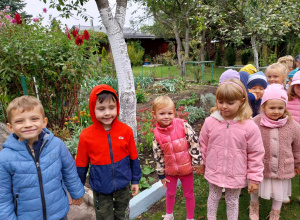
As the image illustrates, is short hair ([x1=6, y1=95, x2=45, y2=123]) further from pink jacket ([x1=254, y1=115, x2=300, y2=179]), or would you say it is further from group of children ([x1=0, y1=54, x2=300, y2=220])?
pink jacket ([x1=254, y1=115, x2=300, y2=179])

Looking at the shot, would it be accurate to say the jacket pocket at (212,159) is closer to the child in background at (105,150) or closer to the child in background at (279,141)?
the child in background at (279,141)

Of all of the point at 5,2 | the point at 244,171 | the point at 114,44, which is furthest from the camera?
the point at 5,2

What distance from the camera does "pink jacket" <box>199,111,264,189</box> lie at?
6.27 feet

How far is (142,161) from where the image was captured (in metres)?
3.50

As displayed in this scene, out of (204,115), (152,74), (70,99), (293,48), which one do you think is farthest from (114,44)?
(293,48)

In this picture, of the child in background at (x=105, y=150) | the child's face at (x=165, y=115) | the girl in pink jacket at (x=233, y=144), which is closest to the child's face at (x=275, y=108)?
the girl in pink jacket at (x=233, y=144)

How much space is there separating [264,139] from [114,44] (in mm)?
2158

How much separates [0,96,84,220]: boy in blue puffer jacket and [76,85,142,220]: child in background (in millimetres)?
265

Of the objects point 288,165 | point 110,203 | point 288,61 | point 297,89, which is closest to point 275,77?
point 297,89

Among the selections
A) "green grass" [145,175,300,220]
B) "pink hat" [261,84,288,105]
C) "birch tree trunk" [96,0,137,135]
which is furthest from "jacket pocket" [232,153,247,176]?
"birch tree trunk" [96,0,137,135]

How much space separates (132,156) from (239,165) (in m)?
0.95

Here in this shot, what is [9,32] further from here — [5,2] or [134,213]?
[5,2]

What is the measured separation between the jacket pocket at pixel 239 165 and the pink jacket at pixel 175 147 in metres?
0.41

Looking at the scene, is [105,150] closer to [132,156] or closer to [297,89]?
[132,156]
